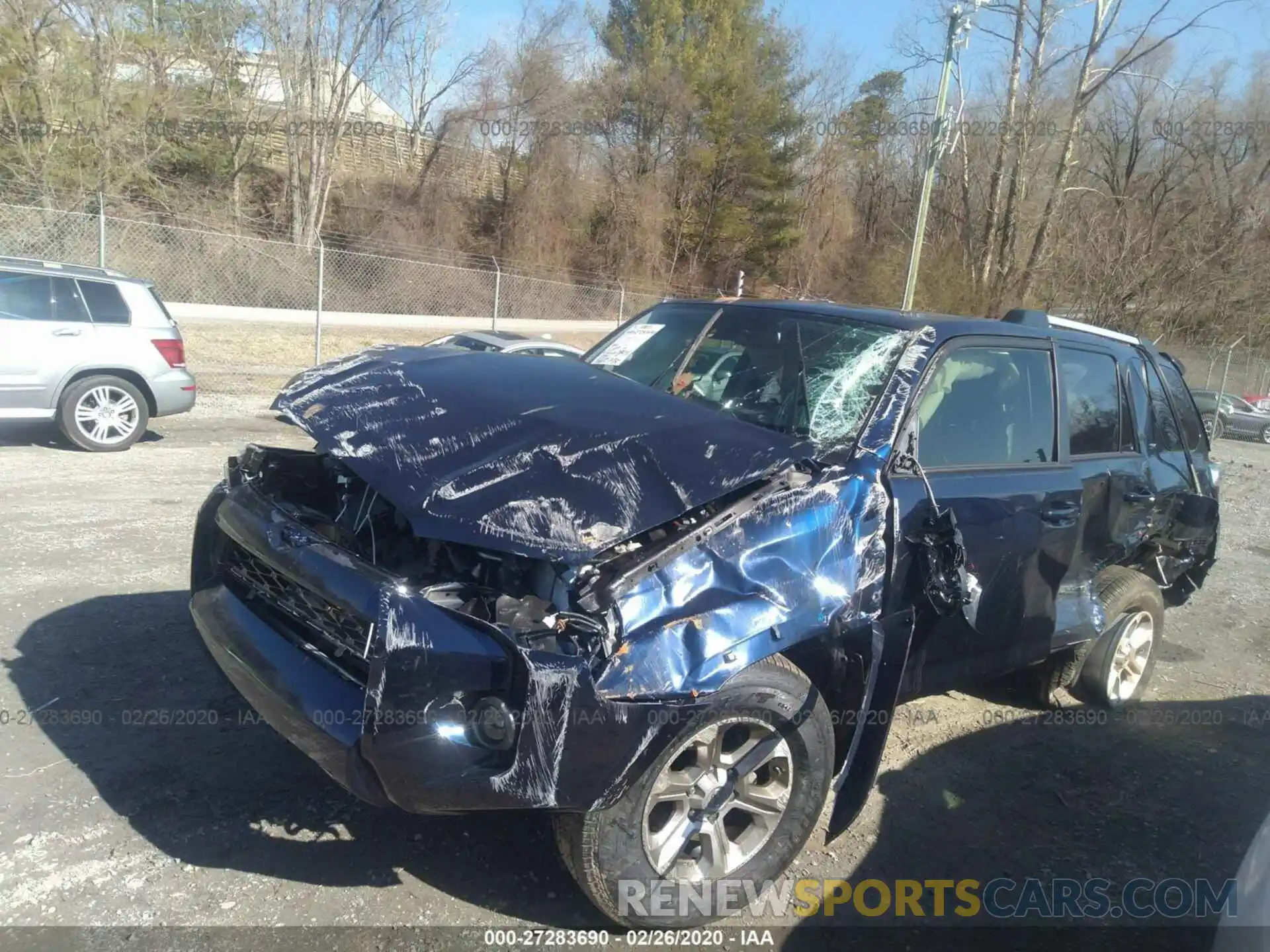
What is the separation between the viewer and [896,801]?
3652mm

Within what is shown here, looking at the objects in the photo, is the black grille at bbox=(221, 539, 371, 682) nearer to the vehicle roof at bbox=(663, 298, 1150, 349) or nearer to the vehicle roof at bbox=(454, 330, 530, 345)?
the vehicle roof at bbox=(663, 298, 1150, 349)

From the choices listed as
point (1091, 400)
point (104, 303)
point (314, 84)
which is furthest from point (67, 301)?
point (314, 84)

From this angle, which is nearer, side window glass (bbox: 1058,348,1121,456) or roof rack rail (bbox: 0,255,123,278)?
side window glass (bbox: 1058,348,1121,456)

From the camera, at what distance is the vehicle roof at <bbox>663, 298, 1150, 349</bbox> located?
3.70m

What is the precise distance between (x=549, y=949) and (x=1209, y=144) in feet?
146

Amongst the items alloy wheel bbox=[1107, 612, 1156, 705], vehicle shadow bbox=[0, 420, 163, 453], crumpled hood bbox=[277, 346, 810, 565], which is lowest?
vehicle shadow bbox=[0, 420, 163, 453]

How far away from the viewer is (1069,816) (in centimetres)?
365

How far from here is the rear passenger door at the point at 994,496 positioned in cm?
334

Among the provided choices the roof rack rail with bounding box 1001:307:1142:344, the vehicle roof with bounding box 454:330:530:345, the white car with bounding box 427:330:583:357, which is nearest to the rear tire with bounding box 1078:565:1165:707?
the roof rack rail with bounding box 1001:307:1142:344

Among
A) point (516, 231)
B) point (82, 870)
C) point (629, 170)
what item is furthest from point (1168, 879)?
point (629, 170)

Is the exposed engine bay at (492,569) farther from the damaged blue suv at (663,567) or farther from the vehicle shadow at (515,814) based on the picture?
the vehicle shadow at (515,814)

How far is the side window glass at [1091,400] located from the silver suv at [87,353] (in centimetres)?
782

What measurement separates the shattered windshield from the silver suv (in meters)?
5.92

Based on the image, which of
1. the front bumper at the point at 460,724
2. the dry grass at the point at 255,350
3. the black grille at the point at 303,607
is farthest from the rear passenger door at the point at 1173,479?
the dry grass at the point at 255,350
